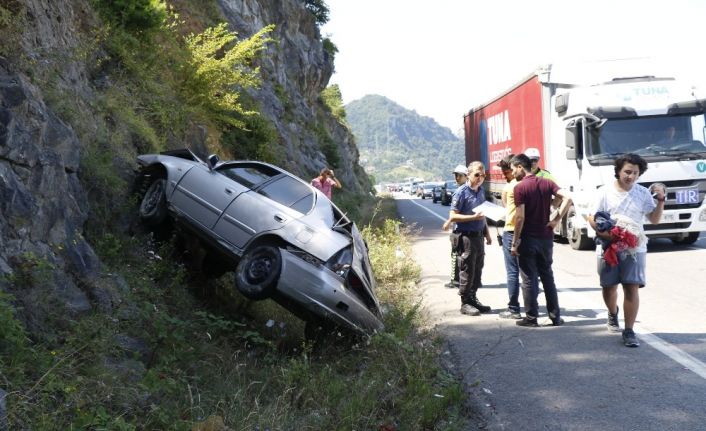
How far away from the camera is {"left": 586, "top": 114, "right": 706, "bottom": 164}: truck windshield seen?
42.2 ft

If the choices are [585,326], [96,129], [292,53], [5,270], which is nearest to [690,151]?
[585,326]

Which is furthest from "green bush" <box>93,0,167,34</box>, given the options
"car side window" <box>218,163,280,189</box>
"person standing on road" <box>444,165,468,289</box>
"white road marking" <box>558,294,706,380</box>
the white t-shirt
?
"white road marking" <box>558,294,706,380</box>

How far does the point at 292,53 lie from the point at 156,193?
97.6ft

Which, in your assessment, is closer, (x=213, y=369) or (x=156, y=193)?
(x=213, y=369)

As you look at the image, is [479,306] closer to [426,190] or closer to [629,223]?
[629,223]

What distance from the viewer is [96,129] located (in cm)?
879

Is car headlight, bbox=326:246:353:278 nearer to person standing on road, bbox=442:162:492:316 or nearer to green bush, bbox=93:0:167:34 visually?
person standing on road, bbox=442:162:492:316

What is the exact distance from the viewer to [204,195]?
7.98 meters

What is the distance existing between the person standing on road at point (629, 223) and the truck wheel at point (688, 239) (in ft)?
25.8

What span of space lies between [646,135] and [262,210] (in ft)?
28.5

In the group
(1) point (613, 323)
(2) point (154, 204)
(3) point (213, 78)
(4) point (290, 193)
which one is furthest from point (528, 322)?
(3) point (213, 78)

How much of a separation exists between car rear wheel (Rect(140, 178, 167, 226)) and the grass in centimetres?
56

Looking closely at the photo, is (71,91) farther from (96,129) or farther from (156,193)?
(156,193)

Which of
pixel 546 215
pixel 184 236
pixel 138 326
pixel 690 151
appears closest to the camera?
pixel 138 326
